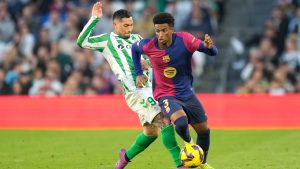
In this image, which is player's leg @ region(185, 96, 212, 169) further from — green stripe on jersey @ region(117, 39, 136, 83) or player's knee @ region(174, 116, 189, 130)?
green stripe on jersey @ region(117, 39, 136, 83)

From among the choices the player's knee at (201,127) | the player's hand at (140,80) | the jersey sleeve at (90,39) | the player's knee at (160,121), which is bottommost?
the player's knee at (201,127)

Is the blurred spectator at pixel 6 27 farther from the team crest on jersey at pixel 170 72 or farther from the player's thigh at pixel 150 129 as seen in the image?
the team crest on jersey at pixel 170 72

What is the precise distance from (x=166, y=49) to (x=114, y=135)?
259 inches

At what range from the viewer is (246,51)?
860 inches

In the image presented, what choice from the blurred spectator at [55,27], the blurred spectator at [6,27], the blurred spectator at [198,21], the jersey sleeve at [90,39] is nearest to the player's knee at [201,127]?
the jersey sleeve at [90,39]

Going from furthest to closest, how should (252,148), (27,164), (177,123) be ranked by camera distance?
1. (252,148)
2. (27,164)
3. (177,123)

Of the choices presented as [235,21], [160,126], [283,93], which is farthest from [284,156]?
[235,21]

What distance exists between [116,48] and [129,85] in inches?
24.8

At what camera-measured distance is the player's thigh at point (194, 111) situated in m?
10.8

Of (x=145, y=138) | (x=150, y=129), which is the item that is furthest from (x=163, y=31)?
A: (x=145, y=138)

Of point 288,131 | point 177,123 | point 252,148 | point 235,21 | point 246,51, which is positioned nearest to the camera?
point 177,123

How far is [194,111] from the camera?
10.8m

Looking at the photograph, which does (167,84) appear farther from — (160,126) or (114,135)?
(114,135)

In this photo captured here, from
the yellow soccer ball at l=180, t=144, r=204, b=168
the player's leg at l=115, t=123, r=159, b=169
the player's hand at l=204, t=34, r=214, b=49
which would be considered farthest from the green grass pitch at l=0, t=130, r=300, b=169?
the player's hand at l=204, t=34, r=214, b=49
